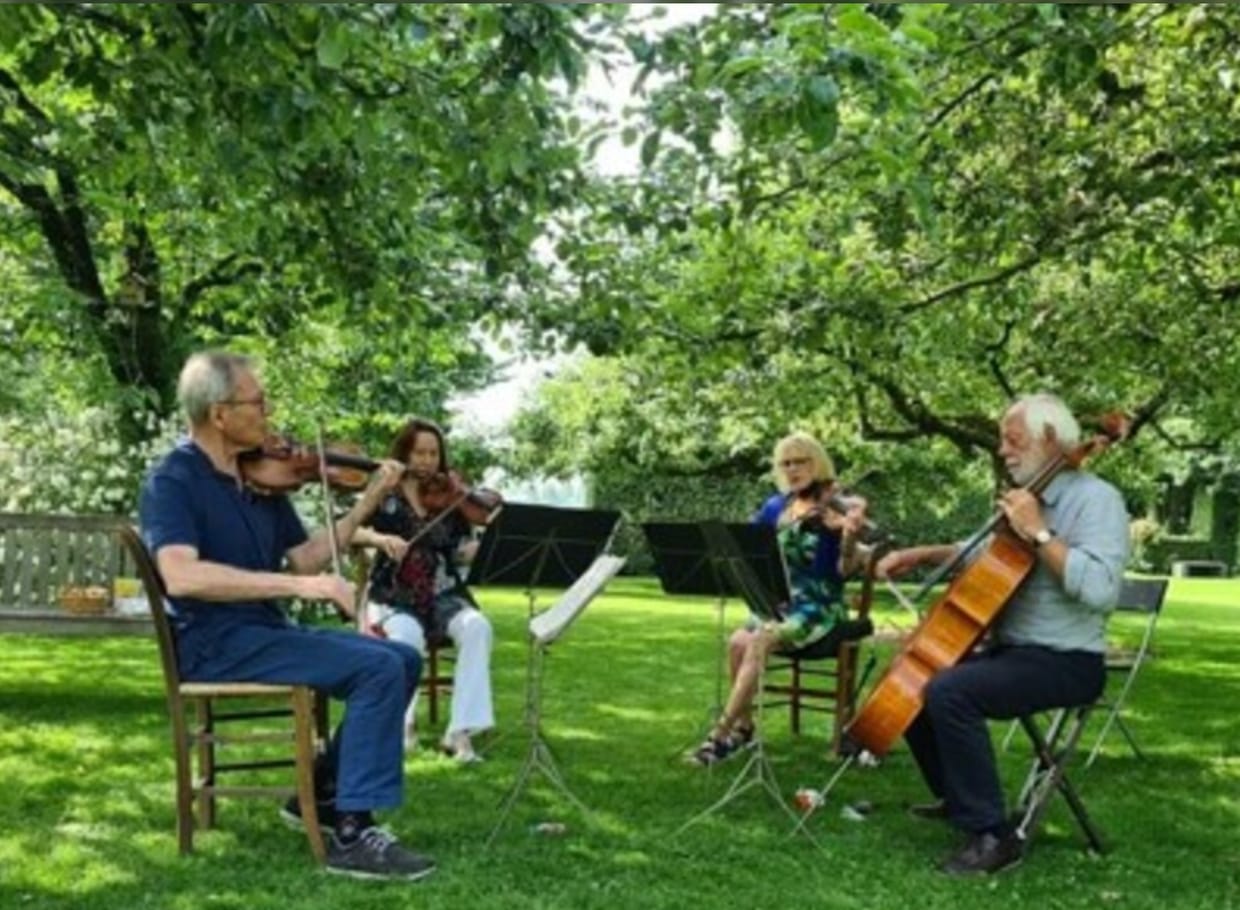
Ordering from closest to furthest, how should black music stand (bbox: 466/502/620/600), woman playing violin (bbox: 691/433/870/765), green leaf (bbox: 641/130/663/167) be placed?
green leaf (bbox: 641/130/663/167)
black music stand (bbox: 466/502/620/600)
woman playing violin (bbox: 691/433/870/765)

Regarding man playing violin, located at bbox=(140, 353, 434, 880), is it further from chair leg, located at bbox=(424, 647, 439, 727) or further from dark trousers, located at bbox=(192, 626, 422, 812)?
chair leg, located at bbox=(424, 647, 439, 727)

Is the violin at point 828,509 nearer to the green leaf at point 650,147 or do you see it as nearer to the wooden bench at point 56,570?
the green leaf at point 650,147

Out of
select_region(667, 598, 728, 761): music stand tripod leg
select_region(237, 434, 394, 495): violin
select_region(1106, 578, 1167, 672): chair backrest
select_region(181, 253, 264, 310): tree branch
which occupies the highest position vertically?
select_region(181, 253, 264, 310): tree branch

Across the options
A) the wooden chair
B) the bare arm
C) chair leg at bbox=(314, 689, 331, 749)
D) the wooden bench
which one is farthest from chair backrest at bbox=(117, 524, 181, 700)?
the wooden bench

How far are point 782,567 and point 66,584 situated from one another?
4.64 metres

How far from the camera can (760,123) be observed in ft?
14.9

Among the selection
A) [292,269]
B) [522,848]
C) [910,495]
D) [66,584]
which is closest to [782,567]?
[522,848]

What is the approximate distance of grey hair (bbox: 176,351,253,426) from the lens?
4816mm

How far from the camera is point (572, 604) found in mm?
5070

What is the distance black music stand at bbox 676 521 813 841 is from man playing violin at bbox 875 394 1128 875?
743 millimetres

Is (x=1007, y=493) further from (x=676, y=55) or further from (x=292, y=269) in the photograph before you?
(x=292, y=269)

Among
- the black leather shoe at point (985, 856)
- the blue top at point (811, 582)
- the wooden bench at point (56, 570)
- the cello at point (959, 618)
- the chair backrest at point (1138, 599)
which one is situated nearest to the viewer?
the black leather shoe at point (985, 856)

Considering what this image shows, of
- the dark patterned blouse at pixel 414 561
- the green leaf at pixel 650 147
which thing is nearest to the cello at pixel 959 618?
the green leaf at pixel 650 147

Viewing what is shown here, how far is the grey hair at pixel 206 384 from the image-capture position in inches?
190
